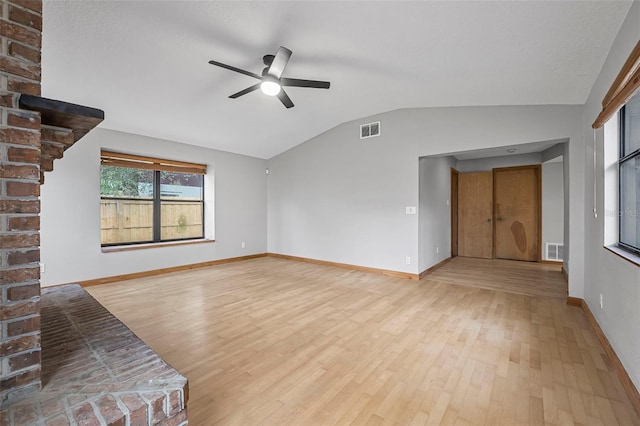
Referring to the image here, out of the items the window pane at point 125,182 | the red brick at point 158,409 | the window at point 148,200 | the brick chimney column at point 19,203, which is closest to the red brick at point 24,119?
the brick chimney column at point 19,203

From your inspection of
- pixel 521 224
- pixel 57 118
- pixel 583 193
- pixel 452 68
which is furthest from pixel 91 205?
pixel 521 224

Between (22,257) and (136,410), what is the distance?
0.74m

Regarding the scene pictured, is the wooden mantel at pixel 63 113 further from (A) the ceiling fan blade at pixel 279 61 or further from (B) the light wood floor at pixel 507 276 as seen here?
(B) the light wood floor at pixel 507 276

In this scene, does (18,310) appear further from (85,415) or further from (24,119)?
(24,119)

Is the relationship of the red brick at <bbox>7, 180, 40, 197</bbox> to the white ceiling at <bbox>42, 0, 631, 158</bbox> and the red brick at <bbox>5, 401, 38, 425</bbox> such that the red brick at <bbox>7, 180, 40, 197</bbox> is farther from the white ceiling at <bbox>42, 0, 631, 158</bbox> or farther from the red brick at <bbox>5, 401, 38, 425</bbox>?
the white ceiling at <bbox>42, 0, 631, 158</bbox>

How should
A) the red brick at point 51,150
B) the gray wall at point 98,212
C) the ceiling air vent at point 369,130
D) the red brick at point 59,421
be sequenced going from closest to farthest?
the red brick at point 59,421
the red brick at point 51,150
the gray wall at point 98,212
the ceiling air vent at point 369,130

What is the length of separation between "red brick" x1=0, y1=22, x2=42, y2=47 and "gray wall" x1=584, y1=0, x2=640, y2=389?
3139mm

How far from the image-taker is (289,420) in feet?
4.97

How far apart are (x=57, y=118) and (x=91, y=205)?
360 cm

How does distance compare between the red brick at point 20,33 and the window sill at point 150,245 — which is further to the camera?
the window sill at point 150,245

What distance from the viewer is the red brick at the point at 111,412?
1029mm

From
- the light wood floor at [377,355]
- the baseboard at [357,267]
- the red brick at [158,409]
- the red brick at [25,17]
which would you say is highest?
the red brick at [25,17]

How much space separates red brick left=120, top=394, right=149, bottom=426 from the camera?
1.07 m

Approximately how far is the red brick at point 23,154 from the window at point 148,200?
12.7 ft
